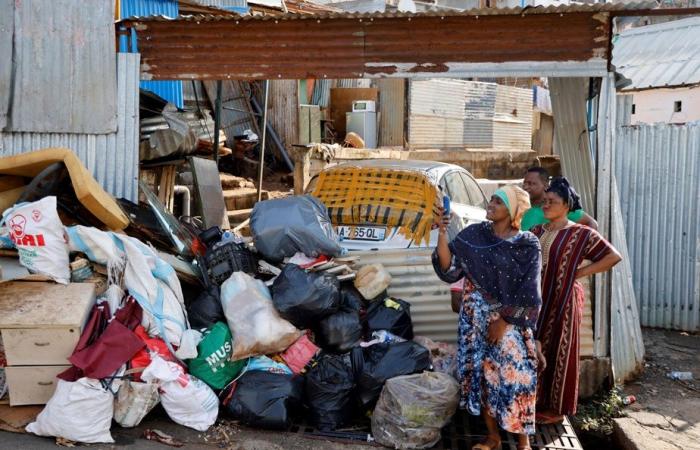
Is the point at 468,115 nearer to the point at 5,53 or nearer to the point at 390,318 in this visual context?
the point at 390,318

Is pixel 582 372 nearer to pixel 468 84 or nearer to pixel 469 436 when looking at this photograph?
pixel 469 436

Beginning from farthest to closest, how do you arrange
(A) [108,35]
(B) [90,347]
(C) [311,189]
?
(C) [311,189] → (A) [108,35] → (B) [90,347]

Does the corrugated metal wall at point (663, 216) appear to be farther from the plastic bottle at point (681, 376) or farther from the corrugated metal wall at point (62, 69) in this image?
the corrugated metal wall at point (62, 69)

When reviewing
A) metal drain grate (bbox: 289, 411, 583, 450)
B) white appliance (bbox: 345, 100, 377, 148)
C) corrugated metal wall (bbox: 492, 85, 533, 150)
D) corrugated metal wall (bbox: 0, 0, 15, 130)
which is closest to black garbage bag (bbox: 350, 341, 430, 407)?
metal drain grate (bbox: 289, 411, 583, 450)

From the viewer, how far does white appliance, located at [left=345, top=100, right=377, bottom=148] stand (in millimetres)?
17500

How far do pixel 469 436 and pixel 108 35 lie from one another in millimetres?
4661

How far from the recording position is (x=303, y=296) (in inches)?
206

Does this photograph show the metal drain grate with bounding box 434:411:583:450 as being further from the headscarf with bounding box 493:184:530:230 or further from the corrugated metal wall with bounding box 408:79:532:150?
the corrugated metal wall with bounding box 408:79:532:150

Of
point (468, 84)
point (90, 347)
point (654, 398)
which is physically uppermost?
point (468, 84)

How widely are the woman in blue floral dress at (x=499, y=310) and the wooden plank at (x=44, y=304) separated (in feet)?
8.09

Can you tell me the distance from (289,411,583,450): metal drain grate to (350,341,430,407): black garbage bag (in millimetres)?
275

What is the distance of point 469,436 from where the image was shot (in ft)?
16.1

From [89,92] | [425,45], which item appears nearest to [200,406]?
[89,92]

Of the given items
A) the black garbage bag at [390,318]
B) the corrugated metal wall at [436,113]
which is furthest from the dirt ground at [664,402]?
the corrugated metal wall at [436,113]
